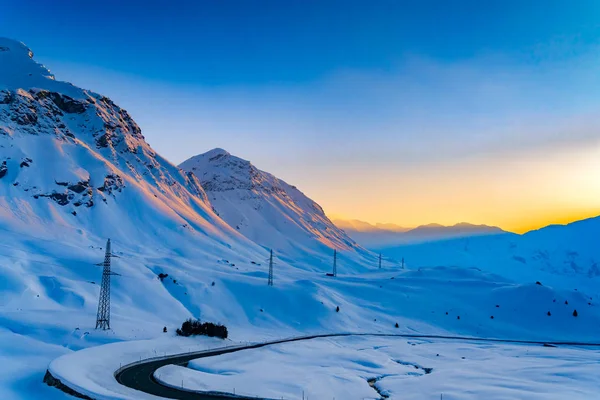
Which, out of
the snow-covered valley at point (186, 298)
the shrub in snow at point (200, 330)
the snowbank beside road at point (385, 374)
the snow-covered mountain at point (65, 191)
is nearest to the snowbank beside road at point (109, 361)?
the shrub in snow at point (200, 330)

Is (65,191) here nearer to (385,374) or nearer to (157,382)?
(157,382)

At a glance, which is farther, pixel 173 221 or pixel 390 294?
pixel 173 221

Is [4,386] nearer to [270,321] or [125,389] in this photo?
[125,389]

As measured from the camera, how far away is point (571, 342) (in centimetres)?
10725

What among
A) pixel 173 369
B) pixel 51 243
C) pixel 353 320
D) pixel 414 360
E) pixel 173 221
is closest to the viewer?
pixel 173 369

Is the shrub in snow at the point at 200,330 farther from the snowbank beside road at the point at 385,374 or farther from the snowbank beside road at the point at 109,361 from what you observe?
the snowbank beside road at the point at 385,374

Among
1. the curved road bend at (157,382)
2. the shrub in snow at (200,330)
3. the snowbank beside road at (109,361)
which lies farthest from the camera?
the shrub in snow at (200,330)

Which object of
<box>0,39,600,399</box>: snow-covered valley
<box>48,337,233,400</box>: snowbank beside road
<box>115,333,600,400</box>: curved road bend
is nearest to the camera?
<box>48,337,233,400</box>: snowbank beside road

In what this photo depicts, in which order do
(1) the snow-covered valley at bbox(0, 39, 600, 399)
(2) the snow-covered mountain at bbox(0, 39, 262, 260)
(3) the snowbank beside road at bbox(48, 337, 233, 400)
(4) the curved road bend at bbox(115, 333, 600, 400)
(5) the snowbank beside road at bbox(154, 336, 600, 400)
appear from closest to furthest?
(3) the snowbank beside road at bbox(48, 337, 233, 400)
(4) the curved road bend at bbox(115, 333, 600, 400)
(5) the snowbank beside road at bbox(154, 336, 600, 400)
(1) the snow-covered valley at bbox(0, 39, 600, 399)
(2) the snow-covered mountain at bbox(0, 39, 262, 260)

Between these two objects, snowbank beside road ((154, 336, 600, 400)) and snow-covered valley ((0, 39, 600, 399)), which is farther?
snow-covered valley ((0, 39, 600, 399))

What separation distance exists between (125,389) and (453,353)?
189 ft

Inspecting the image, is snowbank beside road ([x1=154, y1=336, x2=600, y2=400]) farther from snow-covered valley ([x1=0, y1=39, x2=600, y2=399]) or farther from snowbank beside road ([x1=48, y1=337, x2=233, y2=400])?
snowbank beside road ([x1=48, y1=337, x2=233, y2=400])

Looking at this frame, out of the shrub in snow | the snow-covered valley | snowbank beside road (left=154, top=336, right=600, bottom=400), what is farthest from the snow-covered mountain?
snowbank beside road (left=154, top=336, right=600, bottom=400)

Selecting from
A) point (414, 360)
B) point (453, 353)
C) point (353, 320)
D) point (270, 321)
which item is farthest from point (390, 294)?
point (414, 360)
